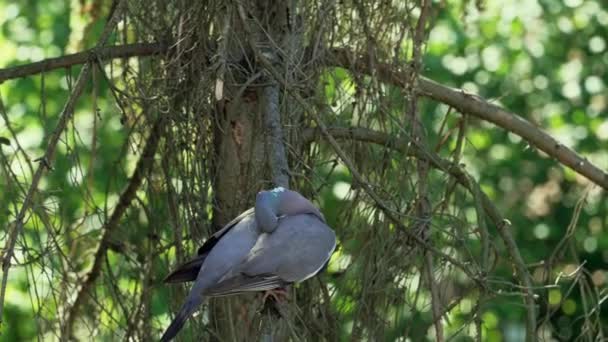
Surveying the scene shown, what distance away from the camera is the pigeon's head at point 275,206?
11.8 feet

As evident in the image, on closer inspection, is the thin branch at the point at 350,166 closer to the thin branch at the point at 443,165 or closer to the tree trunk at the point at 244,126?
the tree trunk at the point at 244,126

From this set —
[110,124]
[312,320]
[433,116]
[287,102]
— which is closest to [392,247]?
[312,320]

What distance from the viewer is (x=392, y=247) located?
406 cm

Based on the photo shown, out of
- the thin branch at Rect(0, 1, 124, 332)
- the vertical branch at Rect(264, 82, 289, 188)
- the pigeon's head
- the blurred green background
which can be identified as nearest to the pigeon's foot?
the pigeon's head

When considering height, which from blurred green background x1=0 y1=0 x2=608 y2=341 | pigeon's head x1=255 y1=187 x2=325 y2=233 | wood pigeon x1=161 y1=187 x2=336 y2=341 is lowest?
blurred green background x1=0 y1=0 x2=608 y2=341

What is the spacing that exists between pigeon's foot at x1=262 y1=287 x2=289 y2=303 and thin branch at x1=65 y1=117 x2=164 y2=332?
1068 mm

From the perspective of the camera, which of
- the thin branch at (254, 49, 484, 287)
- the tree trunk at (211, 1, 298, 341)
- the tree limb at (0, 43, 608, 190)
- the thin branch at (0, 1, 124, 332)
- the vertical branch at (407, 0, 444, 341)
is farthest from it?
the tree limb at (0, 43, 608, 190)

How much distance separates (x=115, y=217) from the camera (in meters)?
5.01

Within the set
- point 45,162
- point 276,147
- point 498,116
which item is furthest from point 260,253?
point 498,116

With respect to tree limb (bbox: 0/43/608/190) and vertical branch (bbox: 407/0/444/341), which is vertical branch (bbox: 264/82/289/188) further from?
tree limb (bbox: 0/43/608/190)

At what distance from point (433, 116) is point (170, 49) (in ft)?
11.8

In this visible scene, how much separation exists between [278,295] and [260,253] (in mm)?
136

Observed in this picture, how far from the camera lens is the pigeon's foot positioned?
12.1ft

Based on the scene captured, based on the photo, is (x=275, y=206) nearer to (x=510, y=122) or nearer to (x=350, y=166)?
(x=350, y=166)
